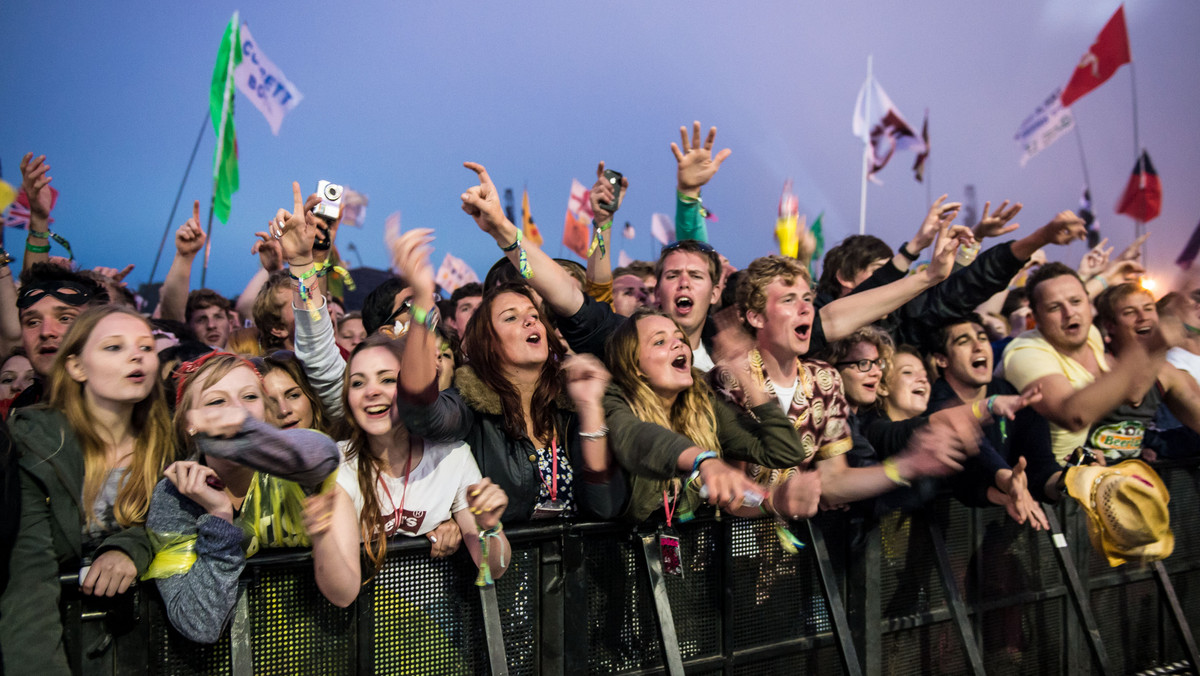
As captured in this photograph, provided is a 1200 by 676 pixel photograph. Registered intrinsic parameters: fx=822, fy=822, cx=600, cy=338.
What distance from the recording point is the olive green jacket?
2.10m

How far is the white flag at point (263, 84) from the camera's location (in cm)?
804

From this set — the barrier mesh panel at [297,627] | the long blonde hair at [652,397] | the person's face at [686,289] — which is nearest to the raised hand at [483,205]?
the long blonde hair at [652,397]

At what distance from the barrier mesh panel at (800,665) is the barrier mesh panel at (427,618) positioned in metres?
1.14

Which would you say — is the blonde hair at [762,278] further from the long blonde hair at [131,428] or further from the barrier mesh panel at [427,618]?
the long blonde hair at [131,428]

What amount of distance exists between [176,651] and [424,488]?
871 millimetres

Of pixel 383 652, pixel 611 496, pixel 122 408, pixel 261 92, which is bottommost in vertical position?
pixel 383 652

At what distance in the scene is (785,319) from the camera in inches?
147

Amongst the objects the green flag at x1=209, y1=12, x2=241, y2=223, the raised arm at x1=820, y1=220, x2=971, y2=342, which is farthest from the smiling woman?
the green flag at x1=209, y1=12, x2=241, y2=223

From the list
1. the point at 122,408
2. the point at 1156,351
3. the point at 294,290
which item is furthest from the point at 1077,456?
the point at 122,408

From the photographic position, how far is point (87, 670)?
217cm

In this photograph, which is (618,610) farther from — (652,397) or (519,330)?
(519,330)

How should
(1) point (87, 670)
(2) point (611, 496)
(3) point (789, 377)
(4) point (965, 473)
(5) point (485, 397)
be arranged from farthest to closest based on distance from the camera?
(4) point (965, 473) < (3) point (789, 377) < (5) point (485, 397) < (2) point (611, 496) < (1) point (87, 670)

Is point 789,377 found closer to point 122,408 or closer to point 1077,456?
point 1077,456

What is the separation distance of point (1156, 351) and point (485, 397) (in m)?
2.76
